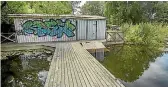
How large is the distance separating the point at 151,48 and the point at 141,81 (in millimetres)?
7989

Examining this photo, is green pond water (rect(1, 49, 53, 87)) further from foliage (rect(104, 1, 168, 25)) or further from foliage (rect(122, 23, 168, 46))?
foliage (rect(104, 1, 168, 25))

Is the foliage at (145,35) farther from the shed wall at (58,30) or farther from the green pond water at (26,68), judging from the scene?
the green pond water at (26,68)

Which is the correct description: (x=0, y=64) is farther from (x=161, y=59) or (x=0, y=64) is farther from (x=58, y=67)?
(x=161, y=59)

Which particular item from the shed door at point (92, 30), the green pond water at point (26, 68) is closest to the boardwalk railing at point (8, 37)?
the green pond water at point (26, 68)

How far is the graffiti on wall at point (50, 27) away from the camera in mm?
15859

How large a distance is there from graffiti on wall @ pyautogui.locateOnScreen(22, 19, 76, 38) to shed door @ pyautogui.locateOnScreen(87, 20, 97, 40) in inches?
56.1

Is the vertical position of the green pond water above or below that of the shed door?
below

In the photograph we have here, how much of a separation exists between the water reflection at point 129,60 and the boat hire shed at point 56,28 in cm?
235

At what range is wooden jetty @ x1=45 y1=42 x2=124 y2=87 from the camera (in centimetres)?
706

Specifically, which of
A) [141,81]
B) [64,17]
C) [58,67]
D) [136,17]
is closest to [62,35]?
[64,17]

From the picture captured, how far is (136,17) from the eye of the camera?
27656 millimetres

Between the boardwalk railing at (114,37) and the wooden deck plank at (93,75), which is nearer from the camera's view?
the wooden deck plank at (93,75)

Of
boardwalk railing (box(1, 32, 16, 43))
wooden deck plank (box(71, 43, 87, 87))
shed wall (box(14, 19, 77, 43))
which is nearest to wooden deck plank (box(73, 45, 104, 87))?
wooden deck plank (box(71, 43, 87, 87))

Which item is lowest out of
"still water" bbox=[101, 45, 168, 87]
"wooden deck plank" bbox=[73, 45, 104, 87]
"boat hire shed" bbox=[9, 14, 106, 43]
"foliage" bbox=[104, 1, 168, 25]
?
"still water" bbox=[101, 45, 168, 87]
